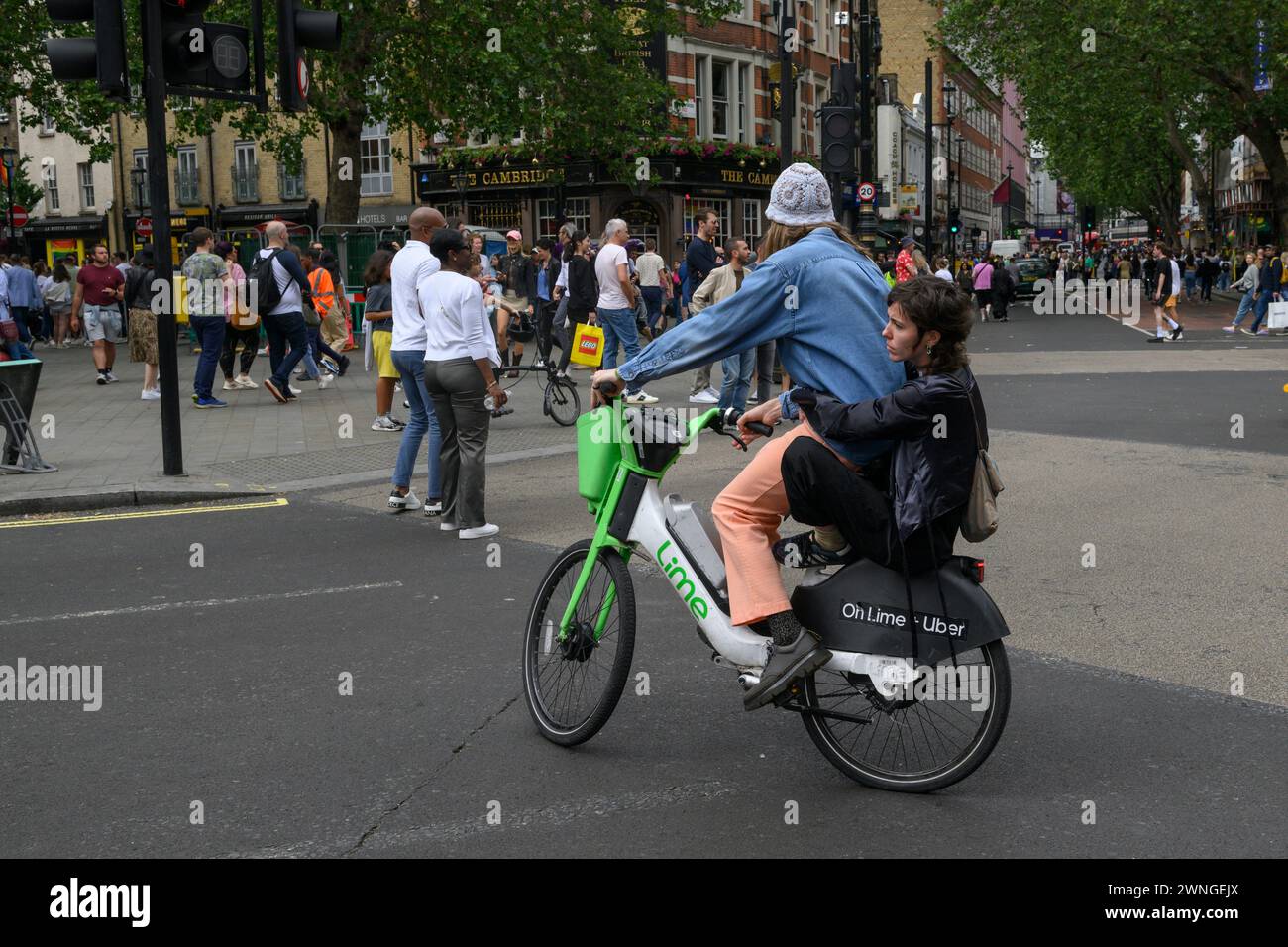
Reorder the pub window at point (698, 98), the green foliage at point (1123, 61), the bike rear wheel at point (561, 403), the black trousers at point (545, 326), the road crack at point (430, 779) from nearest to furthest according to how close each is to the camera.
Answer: the road crack at point (430, 779) < the bike rear wheel at point (561, 403) < the black trousers at point (545, 326) < the green foliage at point (1123, 61) < the pub window at point (698, 98)

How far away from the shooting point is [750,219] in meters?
43.4

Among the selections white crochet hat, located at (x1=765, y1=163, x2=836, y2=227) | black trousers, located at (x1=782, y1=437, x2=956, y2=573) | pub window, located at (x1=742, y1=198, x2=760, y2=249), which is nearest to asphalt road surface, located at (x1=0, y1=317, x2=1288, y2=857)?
black trousers, located at (x1=782, y1=437, x2=956, y2=573)

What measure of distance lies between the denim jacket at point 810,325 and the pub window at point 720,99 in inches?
1542

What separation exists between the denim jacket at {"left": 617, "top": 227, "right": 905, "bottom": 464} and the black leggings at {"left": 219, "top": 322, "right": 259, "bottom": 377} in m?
13.7

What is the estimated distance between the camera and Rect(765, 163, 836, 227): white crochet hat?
4414 mm

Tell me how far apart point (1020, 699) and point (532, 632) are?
5.73 feet

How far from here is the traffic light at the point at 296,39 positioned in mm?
9789

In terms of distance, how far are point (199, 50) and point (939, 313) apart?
23.9 ft

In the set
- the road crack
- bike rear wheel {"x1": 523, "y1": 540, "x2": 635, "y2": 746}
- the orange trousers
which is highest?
the orange trousers

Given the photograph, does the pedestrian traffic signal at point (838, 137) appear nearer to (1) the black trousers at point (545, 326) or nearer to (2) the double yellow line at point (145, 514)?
(1) the black trousers at point (545, 326)

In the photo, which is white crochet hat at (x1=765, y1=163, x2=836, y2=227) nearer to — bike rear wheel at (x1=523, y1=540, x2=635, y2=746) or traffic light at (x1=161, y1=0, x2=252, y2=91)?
bike rear wheel at (x1=523, y1=540, x2=635, y2=746)

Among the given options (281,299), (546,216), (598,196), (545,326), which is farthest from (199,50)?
(546,216)

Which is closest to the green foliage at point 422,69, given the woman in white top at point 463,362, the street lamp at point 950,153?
the woman in white top at point 463,362

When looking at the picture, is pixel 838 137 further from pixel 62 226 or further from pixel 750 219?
pixel 62 226
